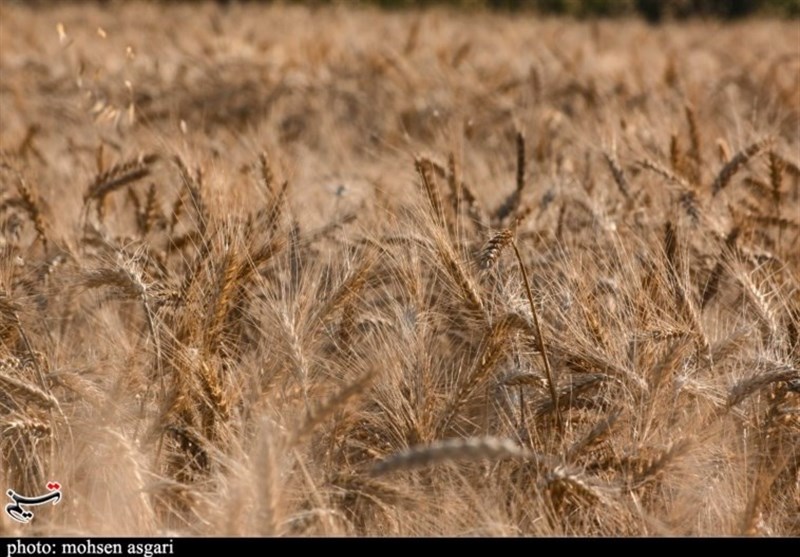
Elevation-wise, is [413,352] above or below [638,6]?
below

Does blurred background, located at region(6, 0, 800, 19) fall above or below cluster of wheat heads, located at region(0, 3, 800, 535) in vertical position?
above

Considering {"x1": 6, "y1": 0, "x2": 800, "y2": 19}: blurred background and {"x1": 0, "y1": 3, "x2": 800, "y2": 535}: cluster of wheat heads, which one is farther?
{"x1": 6, "y1": 0, "x2": 800, "y2": 19}: blurred background

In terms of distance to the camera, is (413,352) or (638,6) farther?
(638,6)

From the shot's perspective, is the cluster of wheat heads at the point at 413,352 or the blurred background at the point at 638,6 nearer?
the cluster of wheat heads at the point at 413,352

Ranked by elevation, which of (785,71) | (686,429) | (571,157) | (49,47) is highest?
(49,47)

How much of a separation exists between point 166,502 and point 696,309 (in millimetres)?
1227

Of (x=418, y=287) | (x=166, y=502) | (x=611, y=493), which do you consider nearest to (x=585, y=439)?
(x=611, y=493)

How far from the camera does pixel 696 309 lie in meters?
2.29

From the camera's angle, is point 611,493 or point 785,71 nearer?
point 611,493

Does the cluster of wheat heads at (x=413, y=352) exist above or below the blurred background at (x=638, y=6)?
below

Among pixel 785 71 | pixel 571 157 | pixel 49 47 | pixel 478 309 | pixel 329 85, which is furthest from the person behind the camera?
pixel 49 47

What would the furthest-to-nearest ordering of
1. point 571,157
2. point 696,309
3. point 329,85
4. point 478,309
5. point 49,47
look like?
point 49,47
point 329,85
point 571,157
point 696,309
point 478,309

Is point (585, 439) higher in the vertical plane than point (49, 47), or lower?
lower
